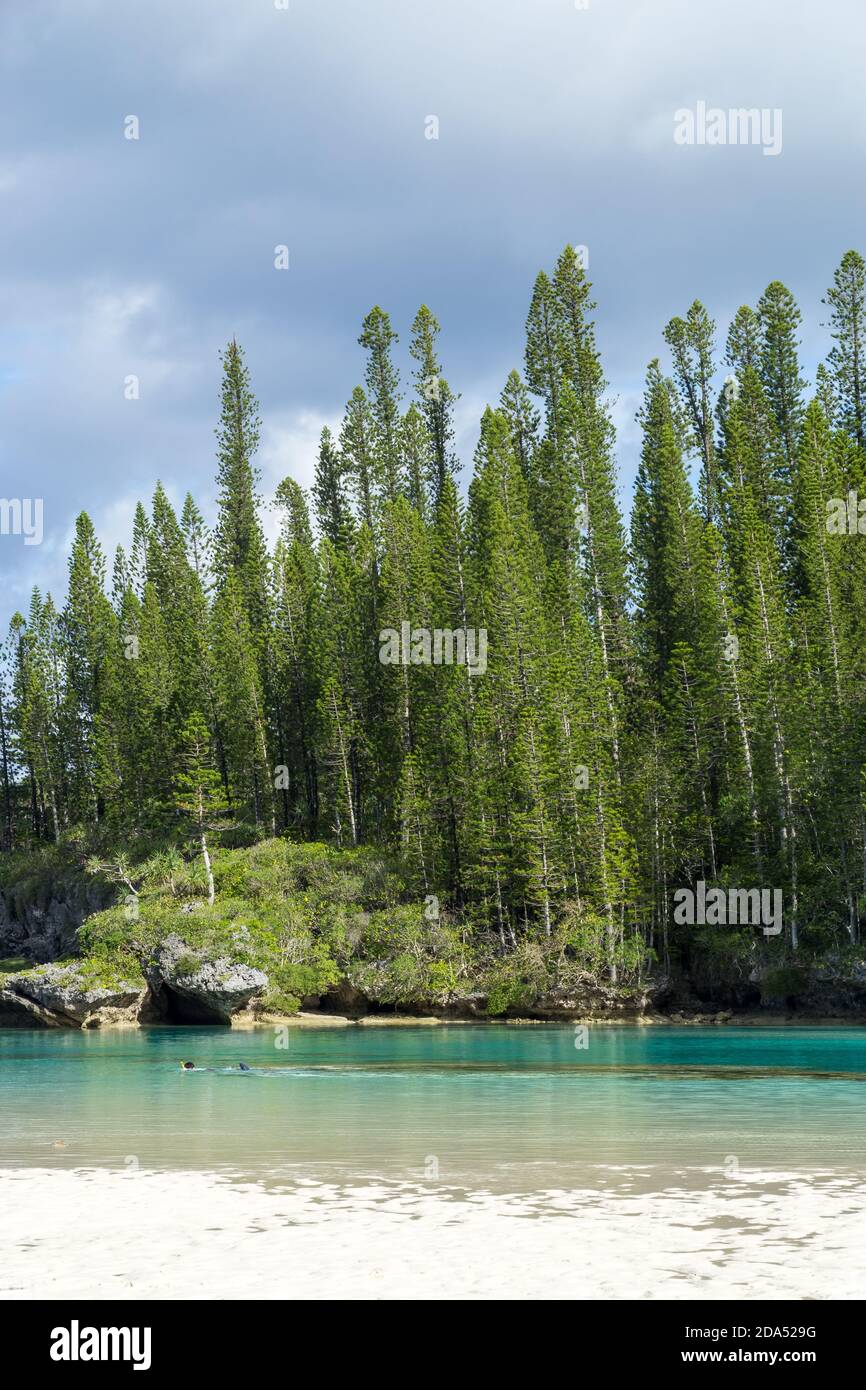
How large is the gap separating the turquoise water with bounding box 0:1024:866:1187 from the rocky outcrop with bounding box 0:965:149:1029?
8.21 metres

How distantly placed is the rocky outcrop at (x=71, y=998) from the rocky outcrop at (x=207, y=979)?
1208 millimetres

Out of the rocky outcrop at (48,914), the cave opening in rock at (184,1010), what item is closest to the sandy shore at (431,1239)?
the cave opening in rock at (184,1010)

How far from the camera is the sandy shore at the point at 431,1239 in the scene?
8211 mm

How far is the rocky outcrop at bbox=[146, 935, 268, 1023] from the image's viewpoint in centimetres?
4438

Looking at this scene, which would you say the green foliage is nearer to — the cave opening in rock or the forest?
the forest

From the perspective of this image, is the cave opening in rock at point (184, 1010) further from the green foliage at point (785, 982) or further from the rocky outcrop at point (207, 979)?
the green foliage at point (785, 982)

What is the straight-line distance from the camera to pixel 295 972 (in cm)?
4725

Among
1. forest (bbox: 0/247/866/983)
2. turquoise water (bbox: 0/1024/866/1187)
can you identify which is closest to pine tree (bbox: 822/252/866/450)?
forest (bbox: 0/247/866/983)

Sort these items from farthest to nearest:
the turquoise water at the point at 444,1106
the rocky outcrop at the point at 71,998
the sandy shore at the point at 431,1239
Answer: the rocky outcrop at the point at 71,998 < the turquoise water at the point at 444,1106 < the sandy shore at the point at 431,1239

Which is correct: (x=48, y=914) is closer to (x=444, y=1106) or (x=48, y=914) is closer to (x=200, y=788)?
(x=200, y=788)

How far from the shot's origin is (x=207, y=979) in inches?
1753

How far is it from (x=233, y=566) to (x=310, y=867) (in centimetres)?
2989
